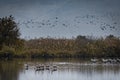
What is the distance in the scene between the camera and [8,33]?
53906 mm

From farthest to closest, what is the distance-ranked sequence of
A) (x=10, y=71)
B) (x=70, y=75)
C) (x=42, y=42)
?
(x=42, y=42) → (x=10, y=71) → (x=70, y=75)

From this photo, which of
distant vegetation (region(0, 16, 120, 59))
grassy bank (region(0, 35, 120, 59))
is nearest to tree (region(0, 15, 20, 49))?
distant vegetation (region(0, 16, 120, 59))

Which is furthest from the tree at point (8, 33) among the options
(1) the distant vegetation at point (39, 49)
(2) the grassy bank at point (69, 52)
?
(2) the grassy bank at point (69, 52)

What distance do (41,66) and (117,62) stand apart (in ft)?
28.3

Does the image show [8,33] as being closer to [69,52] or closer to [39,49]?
[39,49]

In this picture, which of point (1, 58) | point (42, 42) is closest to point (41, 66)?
point (1, 58)

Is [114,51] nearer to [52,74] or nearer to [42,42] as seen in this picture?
[42,42]

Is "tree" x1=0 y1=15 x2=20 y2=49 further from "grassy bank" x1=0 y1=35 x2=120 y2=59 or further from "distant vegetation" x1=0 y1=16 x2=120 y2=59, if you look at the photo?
"grassy bank" x1=0 y1=35 x2=120 y2=59

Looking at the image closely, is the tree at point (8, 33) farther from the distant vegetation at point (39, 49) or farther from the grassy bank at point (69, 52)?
the grassy bank at point (69, 52)

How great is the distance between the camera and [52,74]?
31719 mm

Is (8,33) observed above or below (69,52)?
above

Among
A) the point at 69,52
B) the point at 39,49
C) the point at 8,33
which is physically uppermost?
the point at 8,33

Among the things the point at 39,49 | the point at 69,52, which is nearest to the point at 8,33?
the point at 39,49

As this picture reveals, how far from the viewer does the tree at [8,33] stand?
53.8m
